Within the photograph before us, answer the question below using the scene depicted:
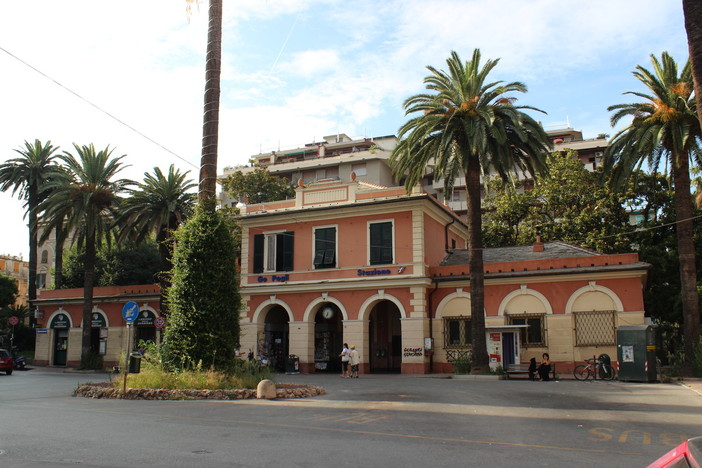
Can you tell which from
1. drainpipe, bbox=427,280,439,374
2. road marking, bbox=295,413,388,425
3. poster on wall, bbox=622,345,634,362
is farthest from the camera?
drainpipe, bbox=427,280,439,374

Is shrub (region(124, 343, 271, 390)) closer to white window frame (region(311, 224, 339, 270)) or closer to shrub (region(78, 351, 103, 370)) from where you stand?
white window frame (region(311, 224, 339, 270))

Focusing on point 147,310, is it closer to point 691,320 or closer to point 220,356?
point 220,356

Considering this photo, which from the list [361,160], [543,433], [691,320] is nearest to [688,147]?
[691,320]

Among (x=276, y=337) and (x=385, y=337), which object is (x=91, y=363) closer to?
(x=276, y=337)

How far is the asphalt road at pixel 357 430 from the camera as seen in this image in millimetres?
8219

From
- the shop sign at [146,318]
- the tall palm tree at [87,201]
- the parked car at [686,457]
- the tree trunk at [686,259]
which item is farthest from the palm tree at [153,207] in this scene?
the parked car at [686,457]

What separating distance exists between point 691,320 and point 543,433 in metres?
17.7

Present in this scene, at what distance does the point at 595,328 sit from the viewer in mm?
26766

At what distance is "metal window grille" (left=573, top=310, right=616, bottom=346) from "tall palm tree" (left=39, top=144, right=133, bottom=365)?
27.1 metres

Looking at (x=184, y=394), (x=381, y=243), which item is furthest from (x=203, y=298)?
(x=381, y=243)

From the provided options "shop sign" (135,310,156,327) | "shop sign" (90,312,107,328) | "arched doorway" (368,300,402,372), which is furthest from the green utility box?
"shop sign" (90,312,107,328)

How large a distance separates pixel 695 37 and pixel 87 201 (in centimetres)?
3172

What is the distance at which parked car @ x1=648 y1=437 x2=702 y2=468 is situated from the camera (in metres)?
3.05

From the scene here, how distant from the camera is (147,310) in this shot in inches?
1542
